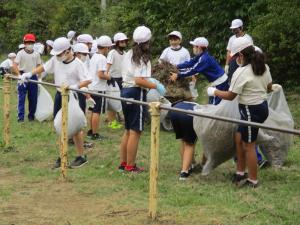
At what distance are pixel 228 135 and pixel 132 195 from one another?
4.24 ft

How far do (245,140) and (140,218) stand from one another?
164 cm

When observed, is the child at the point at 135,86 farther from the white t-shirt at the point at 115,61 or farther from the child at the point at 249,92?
the white t-shirt at the point at 115,61

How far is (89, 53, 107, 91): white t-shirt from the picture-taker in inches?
410

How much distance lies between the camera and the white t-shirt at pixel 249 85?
6541 mm

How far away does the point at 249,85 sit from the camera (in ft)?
21.6

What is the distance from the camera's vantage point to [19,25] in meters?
30.5

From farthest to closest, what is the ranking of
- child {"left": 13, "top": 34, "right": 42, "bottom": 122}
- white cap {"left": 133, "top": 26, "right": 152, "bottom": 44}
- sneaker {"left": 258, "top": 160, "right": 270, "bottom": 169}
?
child {"left": 13, "top": 34, "right": 42, "bottom": 122}, sneaker {"left": 258, "top": 160, "right": 270, "bottom": 169}, white cap {"left": 133, "top": 26, "right": 152, "bottom": 44}

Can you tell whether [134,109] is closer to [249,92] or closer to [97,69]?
[249,92]

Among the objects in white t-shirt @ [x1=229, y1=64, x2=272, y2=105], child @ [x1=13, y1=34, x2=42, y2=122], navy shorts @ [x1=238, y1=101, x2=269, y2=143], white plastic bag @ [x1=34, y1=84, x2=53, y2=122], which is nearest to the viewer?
white t-shirt @ [x1=229, y1=64, x2=272, y2=105]

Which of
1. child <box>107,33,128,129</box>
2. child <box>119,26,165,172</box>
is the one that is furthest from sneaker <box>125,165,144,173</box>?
child <box>107,33,128,129</box>

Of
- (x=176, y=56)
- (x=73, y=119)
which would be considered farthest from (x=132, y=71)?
(x=176, y=56)

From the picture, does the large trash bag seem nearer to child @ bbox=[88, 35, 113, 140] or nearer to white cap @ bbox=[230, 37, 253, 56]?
white cap @ bbox=[230, 37, 253, 56]

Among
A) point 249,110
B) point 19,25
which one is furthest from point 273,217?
point 19,25

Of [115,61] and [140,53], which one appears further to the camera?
[115,61]
